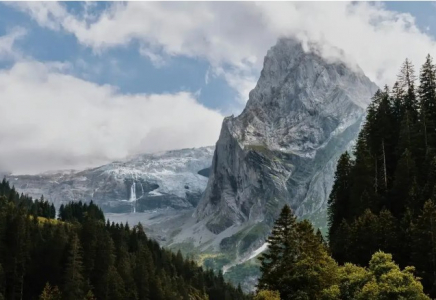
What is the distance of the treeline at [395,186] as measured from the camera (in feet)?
265

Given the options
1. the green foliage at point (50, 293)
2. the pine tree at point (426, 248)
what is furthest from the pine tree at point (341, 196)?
the green foliage at point (50, 293)

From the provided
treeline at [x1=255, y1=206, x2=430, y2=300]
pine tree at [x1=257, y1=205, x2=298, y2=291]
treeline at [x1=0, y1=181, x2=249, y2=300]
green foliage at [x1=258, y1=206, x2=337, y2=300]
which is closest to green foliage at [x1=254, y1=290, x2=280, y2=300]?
treeline at [x1=255, y1=206, x2=430, y2=300]

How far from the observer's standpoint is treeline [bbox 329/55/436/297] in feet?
265

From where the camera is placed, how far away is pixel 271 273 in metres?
73.4

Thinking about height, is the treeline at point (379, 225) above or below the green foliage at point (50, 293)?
above

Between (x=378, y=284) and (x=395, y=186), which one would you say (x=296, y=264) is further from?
(x=395, y=186)

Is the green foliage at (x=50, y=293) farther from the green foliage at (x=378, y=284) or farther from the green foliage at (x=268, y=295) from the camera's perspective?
the green foliage at (x=378, y=284)

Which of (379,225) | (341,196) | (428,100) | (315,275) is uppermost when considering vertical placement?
(428,100)

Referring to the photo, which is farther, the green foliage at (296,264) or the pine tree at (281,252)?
the pine tree at (281,252)

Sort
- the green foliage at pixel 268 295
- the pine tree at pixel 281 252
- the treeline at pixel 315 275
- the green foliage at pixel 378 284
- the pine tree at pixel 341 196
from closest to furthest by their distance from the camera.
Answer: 1. the green foliage at pixel 378 284
2. the treeline at pixel 315 275
3. the green foliage at pixel 268 295
4. the pine tree at pixel 281 252
5. the pine tree at pixel 341 196

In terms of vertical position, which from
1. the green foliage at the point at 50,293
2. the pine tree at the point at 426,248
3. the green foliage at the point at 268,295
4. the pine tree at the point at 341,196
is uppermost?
the pine tree at the point at 341,196

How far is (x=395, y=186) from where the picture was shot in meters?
102

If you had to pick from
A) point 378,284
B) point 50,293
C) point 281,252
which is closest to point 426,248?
point 378,284

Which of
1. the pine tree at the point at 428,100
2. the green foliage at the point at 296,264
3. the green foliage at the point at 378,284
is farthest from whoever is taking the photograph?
the pine tree at the point at 428,100
